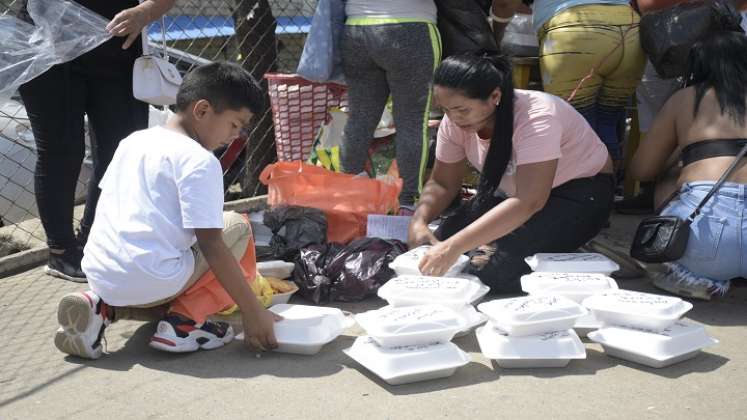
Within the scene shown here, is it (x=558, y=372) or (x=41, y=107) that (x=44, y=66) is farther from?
(x=558, y=372)

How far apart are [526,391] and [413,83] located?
1950 millimetres

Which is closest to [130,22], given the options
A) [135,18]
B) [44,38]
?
[135,18]

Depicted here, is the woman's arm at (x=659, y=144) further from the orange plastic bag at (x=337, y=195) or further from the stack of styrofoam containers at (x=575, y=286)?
the orange plastic bag at (x=337, y=195)

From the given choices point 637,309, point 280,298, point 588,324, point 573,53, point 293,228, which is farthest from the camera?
point 573,53

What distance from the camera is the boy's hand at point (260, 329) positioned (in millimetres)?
2512

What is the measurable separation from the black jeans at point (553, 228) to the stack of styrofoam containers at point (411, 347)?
A: 798 millimetres

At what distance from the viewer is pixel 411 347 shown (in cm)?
238

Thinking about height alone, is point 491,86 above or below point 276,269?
above

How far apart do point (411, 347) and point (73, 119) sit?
191cm

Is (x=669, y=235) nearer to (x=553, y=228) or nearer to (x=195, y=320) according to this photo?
(x=553, y=228)

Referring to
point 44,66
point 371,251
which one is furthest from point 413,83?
point 44,66

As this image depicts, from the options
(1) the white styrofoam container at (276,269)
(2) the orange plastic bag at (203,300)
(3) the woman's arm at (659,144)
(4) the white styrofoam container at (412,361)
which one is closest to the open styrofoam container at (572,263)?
(3) the woman's arm at (659,144)

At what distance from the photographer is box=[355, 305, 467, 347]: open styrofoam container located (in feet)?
7.73

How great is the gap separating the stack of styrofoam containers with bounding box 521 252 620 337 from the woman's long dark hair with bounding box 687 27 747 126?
786mm
